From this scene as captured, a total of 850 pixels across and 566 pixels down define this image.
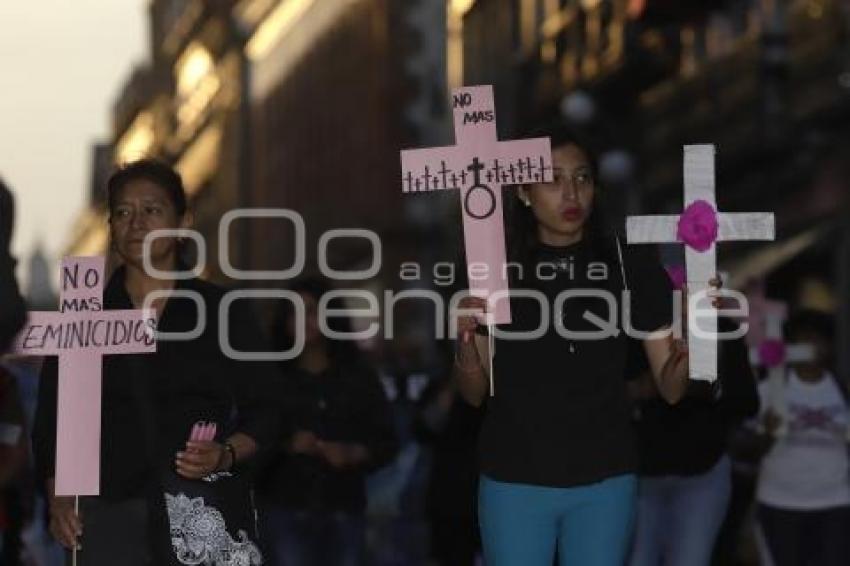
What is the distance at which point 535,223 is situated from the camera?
7.13 m

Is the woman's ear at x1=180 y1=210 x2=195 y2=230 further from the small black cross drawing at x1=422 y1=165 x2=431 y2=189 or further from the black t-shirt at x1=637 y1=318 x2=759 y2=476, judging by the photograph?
the black t-shirt at x1=637 y1=318 x2=759 y2=476

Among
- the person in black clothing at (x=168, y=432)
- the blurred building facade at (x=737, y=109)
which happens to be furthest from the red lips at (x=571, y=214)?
the blurred building facade at (x=737, y=109)

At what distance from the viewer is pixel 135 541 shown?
6.64 metres

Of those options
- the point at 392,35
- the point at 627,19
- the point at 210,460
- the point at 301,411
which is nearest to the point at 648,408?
the point at 301,411

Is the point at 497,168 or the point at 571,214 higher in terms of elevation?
the point at 497,168

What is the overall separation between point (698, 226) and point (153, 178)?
1525 mm

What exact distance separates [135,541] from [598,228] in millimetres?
1539

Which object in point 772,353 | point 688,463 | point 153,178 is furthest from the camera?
point 772,353

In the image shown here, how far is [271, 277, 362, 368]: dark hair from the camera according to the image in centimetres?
1023

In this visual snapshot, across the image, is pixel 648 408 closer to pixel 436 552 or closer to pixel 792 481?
pixel 792 481

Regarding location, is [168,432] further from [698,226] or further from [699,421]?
[699,421]

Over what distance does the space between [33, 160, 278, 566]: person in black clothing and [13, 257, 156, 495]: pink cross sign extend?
47 mm

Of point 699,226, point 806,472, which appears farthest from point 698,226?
point 806,472

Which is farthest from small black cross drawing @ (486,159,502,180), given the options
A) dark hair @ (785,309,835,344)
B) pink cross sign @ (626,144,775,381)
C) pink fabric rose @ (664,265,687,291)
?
dark hair @ (785,309,835,344)
